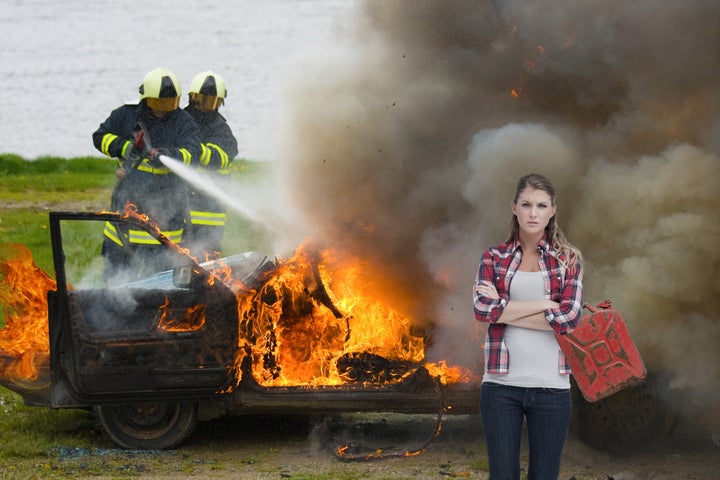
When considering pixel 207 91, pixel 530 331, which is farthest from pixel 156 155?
pixel 530 331

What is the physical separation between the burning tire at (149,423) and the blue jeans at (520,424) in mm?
3054

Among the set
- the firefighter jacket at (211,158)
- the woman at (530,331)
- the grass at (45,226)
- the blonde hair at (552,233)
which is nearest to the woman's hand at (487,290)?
the woman at (530,331)

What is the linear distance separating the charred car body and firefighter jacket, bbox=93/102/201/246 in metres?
1.92

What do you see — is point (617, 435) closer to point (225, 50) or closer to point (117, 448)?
point (117, 448)

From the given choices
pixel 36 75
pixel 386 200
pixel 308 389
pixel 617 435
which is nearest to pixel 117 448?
pixel 308 389

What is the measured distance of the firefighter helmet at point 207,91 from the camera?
30.5 feet

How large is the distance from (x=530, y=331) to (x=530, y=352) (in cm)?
7

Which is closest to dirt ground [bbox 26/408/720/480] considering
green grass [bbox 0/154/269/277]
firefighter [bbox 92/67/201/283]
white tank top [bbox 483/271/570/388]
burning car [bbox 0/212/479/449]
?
burning car [bbox 0/212/479/449]

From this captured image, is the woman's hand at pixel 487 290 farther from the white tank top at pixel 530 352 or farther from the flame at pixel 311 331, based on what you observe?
the flame at pixel 311 331

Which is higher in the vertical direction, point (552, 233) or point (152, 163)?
point (152, 163)

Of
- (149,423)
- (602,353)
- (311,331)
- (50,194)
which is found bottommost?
(149,423)

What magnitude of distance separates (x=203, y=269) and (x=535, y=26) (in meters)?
2.70

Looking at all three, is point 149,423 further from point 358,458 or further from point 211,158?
point 211,158

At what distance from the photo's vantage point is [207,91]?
927 cm
